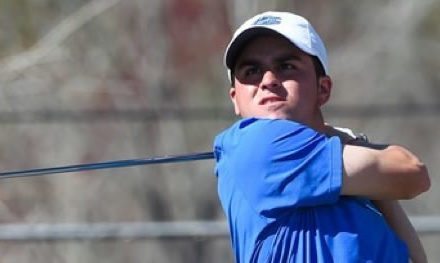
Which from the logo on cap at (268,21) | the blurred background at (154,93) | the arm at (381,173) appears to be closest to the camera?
the arm at (381,173)

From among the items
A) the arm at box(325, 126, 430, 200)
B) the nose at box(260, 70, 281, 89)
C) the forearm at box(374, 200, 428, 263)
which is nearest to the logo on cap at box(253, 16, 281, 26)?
the nose at box(260, 70, 281, 89)

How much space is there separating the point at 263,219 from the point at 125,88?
532 centimetres

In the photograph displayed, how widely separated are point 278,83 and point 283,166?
0.17m

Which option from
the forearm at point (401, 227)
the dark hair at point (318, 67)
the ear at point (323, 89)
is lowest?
the forearm at point (401, 227)

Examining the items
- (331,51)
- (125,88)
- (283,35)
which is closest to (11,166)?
(125,88)

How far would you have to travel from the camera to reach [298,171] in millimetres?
2818

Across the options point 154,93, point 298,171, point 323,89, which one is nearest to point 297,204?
point 298,171

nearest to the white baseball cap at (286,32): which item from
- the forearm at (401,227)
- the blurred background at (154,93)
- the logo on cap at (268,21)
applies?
the logo on cap at (268,21)

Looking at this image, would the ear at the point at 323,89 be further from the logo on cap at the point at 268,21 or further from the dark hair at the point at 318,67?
the logo on cap at the point at 268,21

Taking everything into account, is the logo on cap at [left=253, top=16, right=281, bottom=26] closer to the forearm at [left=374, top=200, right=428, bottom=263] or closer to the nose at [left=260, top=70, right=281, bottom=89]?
the nose at [left=260, top=70, right=281, bottom=89]

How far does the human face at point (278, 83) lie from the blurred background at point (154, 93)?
4.78m

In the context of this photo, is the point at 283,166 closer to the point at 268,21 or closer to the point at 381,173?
the point at 381,173

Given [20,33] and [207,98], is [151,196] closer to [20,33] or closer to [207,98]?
[207,98]

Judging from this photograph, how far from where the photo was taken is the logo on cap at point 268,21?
290cm
